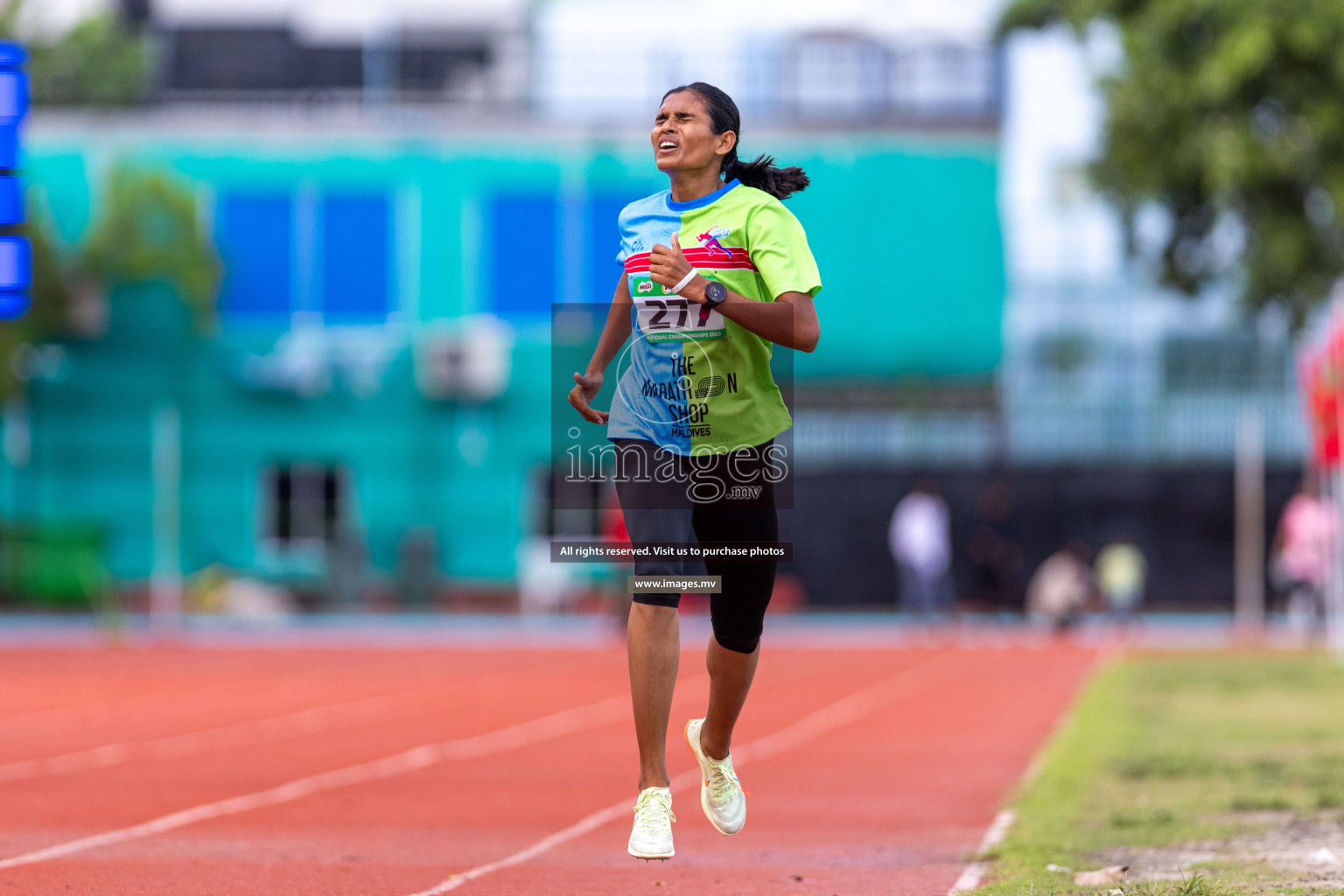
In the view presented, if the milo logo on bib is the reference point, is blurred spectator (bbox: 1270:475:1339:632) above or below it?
below

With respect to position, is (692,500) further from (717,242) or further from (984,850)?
(984,850)

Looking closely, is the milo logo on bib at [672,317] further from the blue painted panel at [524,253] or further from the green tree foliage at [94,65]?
the green tree foliage at [94,65]

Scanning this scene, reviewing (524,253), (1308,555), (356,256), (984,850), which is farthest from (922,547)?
(984,850)

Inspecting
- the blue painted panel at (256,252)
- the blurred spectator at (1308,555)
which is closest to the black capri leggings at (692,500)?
the blurred spectator at (1308,555)

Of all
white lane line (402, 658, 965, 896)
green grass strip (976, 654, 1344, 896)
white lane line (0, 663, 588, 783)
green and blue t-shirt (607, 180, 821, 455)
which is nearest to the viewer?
green and blue t-shirt (607, 180, 821, 455)

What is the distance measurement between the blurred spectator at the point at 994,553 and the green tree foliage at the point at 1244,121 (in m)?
9.92

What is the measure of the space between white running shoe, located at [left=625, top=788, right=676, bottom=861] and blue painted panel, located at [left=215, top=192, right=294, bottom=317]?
28.7 meters

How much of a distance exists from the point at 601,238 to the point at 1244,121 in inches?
653

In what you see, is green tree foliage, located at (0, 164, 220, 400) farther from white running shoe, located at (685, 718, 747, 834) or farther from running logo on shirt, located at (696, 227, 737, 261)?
running logo on shirt, located at (696, 227, 737, 261)

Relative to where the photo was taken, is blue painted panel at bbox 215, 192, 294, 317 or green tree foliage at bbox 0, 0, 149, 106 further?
green tree foliage at bbox 0, 0, 149, 106

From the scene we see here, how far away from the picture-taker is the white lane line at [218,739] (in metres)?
11.1

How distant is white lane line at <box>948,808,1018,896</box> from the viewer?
6.07m

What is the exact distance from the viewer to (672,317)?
5.43 m

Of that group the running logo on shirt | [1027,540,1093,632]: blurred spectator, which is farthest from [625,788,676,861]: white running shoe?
[1027,540,1093,632]: blurred spectator
